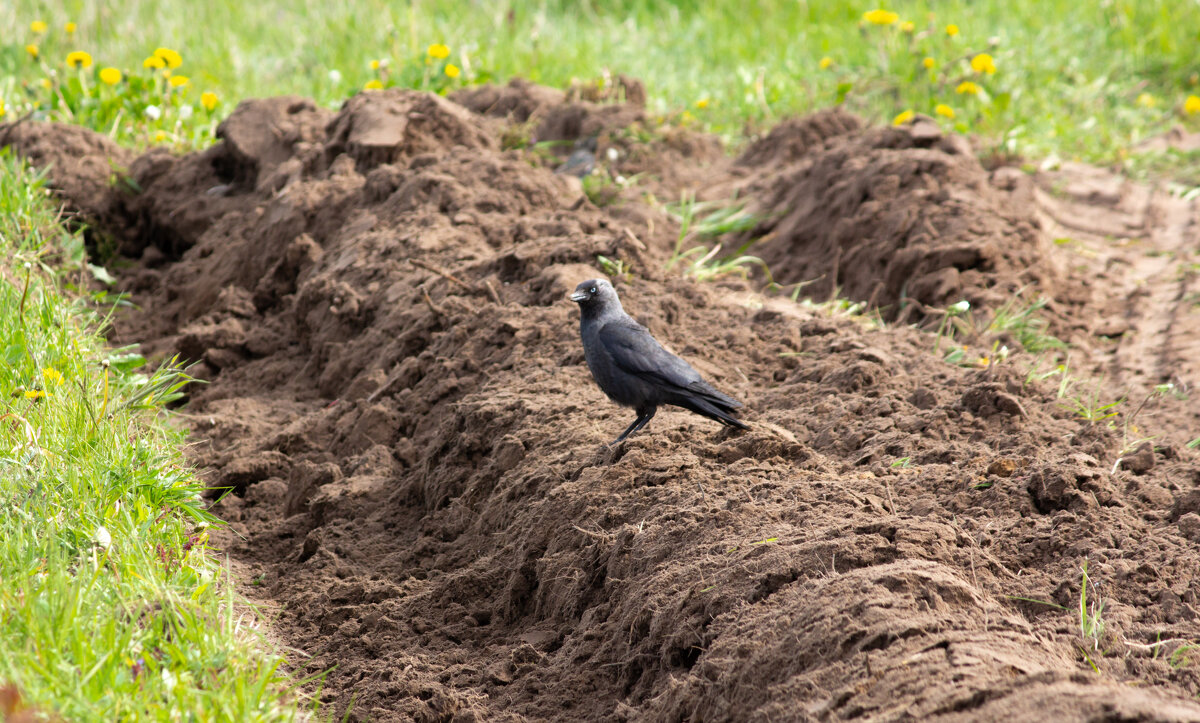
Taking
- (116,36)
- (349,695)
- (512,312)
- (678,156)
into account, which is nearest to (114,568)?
(349,695)

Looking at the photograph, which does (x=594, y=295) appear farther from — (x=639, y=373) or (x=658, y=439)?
(x=658, y=439)

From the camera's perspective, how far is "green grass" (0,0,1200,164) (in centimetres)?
821

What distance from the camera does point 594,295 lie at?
4238mm

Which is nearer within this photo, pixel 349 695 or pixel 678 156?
pixel 349 695

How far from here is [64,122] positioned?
762 centimetres

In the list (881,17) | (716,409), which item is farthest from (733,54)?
(716,409)

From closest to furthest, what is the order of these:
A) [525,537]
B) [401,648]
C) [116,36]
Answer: [401,648] < [525,537] < [116,36]

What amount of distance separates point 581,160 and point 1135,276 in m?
3.69

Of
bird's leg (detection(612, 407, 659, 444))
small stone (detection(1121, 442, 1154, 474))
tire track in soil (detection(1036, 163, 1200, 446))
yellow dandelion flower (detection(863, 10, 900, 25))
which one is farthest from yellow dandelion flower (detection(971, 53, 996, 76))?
bird's leg (detection(612, 407, 659, 444))

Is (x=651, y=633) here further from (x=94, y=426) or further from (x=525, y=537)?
(x=94, y=426)

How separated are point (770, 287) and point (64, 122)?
5548mm

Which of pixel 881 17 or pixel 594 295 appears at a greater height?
pixel 881 17

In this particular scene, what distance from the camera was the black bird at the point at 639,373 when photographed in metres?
3.84

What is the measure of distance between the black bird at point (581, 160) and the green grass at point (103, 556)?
Result: 327cm
